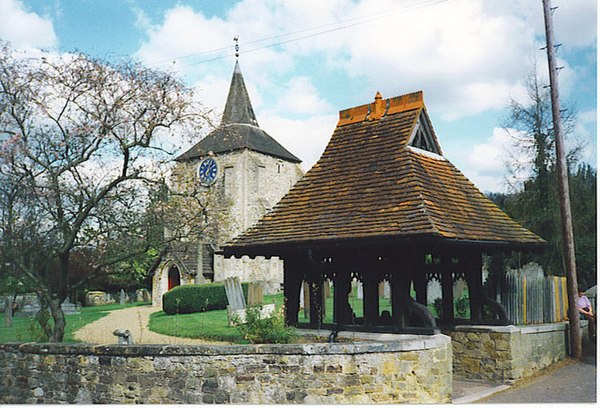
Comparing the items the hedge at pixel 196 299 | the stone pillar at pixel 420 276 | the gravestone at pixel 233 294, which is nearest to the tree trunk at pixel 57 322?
the gravestone at pixel 233 294

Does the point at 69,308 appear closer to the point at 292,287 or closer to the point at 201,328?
the point at 201,328

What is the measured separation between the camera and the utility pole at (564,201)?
11.6 metres

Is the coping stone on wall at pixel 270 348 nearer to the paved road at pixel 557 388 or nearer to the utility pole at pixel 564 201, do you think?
the paved road at pixel 557 388

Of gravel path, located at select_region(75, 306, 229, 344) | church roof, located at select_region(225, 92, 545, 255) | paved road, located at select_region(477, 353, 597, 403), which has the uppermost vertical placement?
church roof, located at select_region(225, 92, 545, 255)

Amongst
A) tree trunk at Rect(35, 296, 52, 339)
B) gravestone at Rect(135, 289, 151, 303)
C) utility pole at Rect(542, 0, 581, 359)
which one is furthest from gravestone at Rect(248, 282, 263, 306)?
gravestone at Rect(135, 289, 151, 303)


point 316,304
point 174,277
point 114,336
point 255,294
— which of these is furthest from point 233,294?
point 174,277

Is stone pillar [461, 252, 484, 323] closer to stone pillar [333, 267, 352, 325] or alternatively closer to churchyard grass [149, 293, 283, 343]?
stone pillar [333, 267, 352, 325]

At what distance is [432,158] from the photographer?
11.0m

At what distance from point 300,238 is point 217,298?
13680mm

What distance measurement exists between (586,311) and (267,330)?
745cm

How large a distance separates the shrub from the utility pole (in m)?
5.88

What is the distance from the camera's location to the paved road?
27.8 ft

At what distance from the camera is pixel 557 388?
29.9 feet

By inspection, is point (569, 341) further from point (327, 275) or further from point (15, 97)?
point (15, 97)
